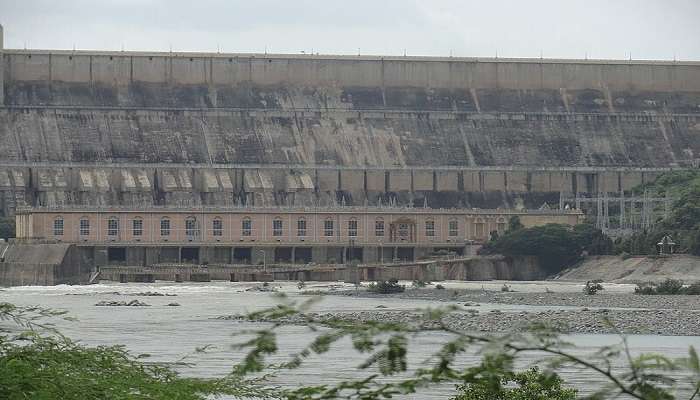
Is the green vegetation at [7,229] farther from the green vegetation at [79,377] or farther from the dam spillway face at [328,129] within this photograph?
the green vegetation at [79,377]

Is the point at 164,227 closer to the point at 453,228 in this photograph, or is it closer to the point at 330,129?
the point at 453,228

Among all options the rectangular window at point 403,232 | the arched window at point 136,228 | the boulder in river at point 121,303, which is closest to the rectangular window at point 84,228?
the arched window at point 136,228

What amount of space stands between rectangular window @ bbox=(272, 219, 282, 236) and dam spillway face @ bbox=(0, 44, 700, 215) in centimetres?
1204

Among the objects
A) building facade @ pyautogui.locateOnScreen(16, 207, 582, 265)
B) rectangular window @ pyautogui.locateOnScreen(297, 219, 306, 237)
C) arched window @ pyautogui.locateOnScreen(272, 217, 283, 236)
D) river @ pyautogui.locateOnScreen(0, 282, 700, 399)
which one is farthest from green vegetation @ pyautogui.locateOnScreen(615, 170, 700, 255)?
arched window @ pyautogui.locateOnScreen(272, 217, 283, 236)

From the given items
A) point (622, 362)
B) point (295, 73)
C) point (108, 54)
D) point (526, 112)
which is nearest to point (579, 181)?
point (526, 112)

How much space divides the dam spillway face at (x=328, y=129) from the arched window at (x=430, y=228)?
14.1 m

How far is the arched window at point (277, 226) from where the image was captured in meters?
114

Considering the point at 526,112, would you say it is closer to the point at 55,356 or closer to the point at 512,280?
the point at 512,280

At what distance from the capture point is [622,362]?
4331 cm

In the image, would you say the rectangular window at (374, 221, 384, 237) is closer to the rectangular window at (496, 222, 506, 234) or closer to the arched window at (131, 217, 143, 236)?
the rectangular window at (496, 222, 506, 234)

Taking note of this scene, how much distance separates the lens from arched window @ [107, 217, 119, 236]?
366ft

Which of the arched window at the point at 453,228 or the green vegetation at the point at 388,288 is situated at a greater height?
the arched window at the point at 453,228

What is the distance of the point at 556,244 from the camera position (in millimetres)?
107438

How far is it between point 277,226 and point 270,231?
0.57 meters
